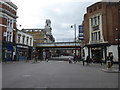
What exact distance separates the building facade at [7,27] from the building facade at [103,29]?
16.8 m

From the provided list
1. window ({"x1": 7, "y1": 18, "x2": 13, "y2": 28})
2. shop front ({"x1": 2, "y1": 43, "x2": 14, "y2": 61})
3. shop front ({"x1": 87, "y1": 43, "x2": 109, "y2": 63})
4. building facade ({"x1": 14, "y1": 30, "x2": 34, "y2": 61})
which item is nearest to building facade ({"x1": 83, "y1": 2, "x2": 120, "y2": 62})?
shop front ({"x1": 87, "y1": 43, "x2": 109, "y2": 63})

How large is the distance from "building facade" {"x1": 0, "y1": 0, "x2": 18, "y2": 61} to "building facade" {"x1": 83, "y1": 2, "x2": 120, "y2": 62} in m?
16.8

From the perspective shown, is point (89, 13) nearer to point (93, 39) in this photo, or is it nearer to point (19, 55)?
point (93, 39)

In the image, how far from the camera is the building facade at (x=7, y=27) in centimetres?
3234

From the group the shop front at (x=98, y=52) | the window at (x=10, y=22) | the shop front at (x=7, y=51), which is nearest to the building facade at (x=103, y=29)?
the shop front at (x=98, y=52)

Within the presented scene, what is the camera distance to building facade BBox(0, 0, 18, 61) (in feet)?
106

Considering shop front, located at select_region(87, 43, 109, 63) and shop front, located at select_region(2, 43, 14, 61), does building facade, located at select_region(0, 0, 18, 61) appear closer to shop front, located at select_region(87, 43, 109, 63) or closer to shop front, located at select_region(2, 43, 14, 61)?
shop front, located at select_region(2, 43, 14, 61)

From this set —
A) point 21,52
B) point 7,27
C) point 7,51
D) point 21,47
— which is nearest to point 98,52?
point 7,51

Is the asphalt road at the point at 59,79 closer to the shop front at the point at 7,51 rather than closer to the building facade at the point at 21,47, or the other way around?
the shop front at the point at 7,51

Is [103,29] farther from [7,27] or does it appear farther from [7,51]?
[7,51]

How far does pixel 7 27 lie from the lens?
34.3 m

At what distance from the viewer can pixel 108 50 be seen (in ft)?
96.1

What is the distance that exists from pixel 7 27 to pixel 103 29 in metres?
19.9

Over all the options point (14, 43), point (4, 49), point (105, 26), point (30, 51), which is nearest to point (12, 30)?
point (14, 43)
